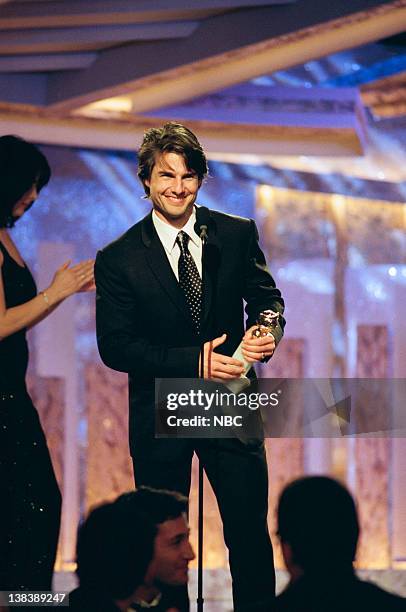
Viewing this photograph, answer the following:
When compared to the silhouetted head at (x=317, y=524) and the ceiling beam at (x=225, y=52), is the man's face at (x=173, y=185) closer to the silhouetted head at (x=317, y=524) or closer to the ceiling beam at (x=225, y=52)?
the silhouetted head at (x=317, y=524)

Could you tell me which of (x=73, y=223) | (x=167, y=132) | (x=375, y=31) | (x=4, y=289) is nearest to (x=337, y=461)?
(x=73, y=223)

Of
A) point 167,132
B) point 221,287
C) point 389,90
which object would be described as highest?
point 389,90

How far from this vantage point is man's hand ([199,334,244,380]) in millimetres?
2943

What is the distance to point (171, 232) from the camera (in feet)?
10.4

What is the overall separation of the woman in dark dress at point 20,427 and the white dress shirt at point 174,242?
70 cm

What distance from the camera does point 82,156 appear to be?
21.5 ft

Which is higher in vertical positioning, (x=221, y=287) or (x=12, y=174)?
(x=12, y=174)

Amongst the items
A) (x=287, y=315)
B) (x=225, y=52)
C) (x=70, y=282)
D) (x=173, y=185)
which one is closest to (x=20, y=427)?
(x=70, y=282)

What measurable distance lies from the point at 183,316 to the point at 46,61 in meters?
2.83

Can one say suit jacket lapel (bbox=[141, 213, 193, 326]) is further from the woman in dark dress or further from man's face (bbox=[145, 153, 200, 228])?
the woman in dark dress

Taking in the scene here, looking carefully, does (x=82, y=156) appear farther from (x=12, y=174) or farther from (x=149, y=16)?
(x=12, y=174)

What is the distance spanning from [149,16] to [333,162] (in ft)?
8.23

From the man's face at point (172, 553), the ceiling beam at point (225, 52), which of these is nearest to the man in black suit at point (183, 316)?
the man's face at point (172, 553)

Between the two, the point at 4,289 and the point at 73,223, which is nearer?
the point at 4,289
